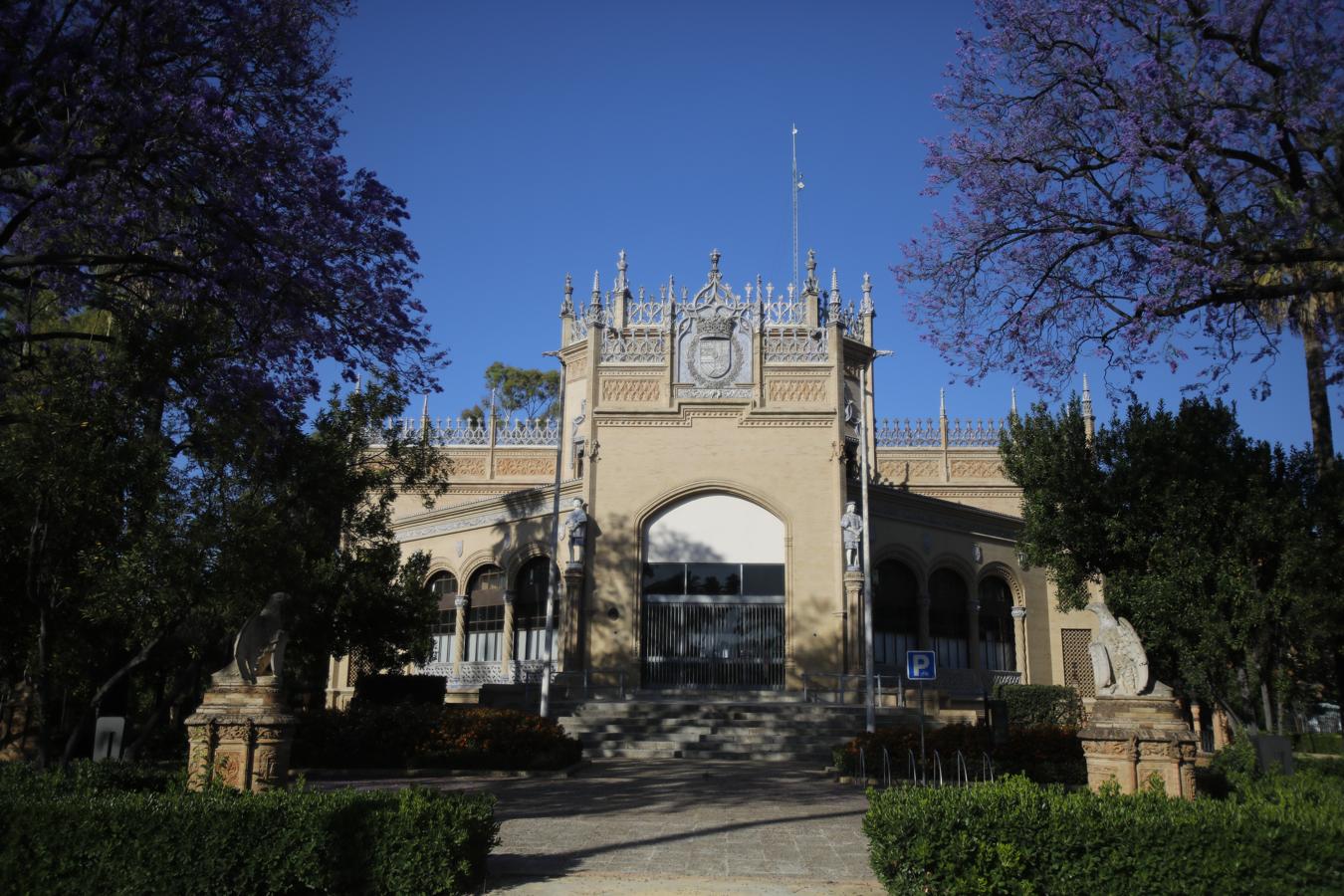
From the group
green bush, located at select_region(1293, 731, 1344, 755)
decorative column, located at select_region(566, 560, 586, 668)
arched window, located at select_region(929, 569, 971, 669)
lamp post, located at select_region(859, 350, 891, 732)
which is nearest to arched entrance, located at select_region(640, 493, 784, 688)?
decorative column, located at select_region(566, 560, 586, 668)

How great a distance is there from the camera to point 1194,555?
17484mm

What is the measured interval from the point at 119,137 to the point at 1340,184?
12.9 m

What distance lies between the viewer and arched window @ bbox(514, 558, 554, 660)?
29328 mm

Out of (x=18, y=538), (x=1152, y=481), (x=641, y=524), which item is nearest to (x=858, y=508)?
(x=641, y=524)

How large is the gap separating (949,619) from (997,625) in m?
2.02

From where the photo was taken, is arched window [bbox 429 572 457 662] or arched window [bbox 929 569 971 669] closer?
arched window [bbox 929 569 971 669]

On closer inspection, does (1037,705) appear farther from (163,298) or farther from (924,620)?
(163,298)

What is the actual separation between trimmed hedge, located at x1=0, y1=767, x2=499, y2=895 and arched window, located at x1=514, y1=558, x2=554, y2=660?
21.0 meters

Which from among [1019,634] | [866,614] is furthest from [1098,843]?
[1019,634]

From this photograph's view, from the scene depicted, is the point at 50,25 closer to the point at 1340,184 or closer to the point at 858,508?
the point at 1340,184

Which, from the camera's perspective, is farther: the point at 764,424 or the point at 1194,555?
the point at 764,424

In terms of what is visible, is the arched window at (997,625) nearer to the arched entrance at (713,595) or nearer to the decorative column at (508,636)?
the arched entrance at (713,595)

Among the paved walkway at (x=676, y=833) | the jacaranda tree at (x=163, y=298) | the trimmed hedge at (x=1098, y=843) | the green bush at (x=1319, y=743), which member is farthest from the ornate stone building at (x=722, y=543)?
the trimmed hedge at (x=1098, y=843)

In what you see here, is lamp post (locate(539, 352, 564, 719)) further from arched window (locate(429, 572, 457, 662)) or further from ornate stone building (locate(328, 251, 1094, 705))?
arched window (locate(429, 572, 457, 662))
